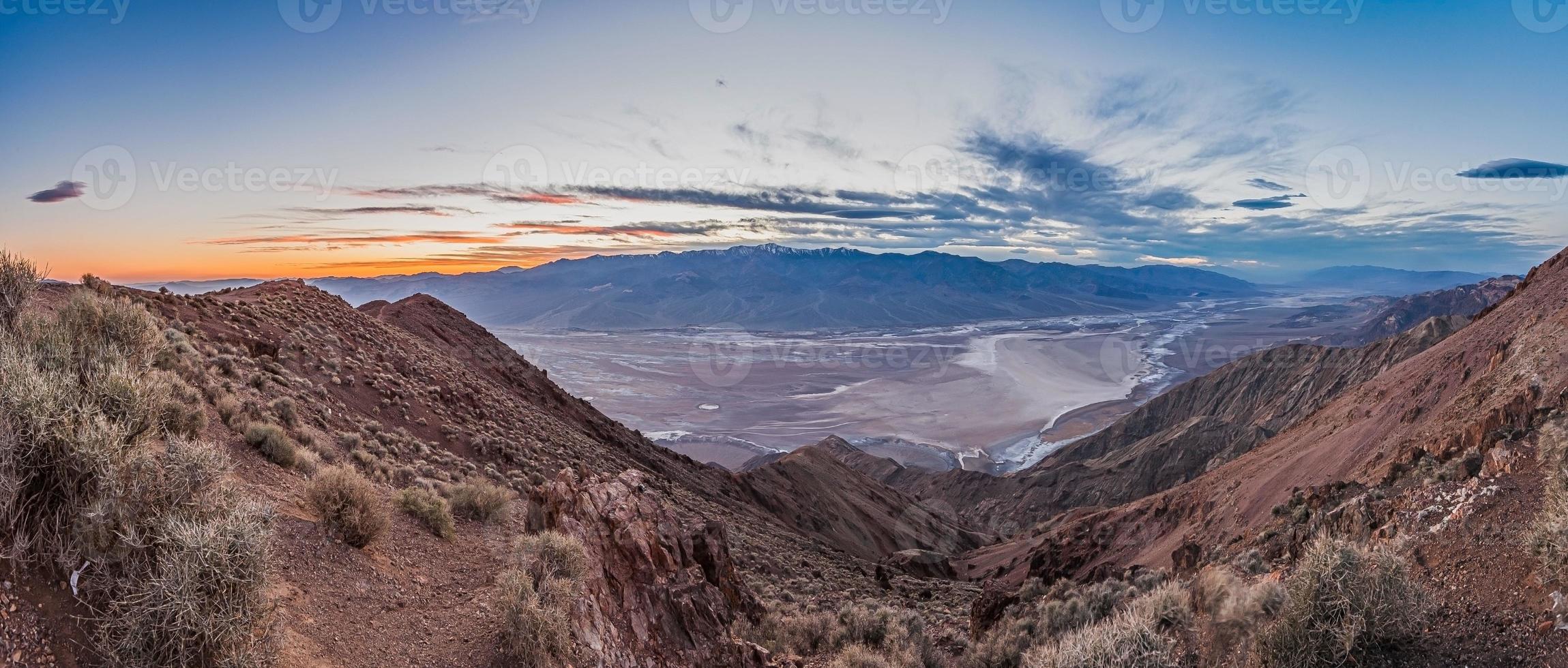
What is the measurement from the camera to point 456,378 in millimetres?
25078

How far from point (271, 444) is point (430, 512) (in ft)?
7.78

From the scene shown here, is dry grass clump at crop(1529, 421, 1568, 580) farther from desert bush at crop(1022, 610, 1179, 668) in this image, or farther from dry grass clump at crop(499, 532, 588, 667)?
dry grass clump at crop(499, 532, 588, 667)

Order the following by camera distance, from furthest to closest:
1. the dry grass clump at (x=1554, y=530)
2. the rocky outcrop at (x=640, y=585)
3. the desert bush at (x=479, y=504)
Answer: the desert bush at (x=479, y=504) → the rocky outcrop at (x=640, y=585) → the dry grass clump at (x=1554, y=530)

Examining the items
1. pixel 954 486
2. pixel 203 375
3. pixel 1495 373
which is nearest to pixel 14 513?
pixel 203 375

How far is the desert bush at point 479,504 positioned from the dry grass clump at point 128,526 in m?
5.43

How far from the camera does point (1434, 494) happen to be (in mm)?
9016

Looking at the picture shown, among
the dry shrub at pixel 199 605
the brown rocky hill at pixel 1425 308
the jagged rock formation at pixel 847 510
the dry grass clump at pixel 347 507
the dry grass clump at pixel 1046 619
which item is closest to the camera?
the dry shrub at pixel 199 605

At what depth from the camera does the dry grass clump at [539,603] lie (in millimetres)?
6207

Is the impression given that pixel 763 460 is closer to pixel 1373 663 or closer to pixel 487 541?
pixel 487 541

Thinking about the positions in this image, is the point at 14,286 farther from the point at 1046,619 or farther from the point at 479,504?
the point at 1046,619

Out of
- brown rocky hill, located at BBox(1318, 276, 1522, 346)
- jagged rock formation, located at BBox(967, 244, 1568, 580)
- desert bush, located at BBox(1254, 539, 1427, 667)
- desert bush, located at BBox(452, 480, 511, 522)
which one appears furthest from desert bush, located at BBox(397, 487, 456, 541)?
brown rocky hill, located at BBox(1318, 276, 1522, 346)

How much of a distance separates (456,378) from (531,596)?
2142 cm

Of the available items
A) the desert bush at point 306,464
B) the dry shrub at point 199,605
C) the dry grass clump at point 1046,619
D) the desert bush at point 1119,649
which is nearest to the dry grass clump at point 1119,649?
the desert bush at point 1119,649

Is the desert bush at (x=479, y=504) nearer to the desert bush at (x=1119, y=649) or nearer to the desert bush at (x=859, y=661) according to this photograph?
the desert bush at (x=859, y=661)
